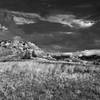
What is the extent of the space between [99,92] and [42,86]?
2.95m

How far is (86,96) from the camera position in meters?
9.38

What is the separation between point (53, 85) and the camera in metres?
11.2

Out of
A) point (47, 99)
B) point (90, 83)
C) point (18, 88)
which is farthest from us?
point (90, 83)

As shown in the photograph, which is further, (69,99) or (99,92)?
(99,92)

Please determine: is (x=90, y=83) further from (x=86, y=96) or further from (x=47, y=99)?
(x=47, y=99)

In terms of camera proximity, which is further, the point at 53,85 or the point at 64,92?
the point at 53,85

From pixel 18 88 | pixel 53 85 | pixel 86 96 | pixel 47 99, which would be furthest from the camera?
pixel 53 85

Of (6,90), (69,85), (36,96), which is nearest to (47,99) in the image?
(36,96)

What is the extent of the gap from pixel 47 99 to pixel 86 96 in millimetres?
1897

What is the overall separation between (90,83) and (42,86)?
3.03 metres

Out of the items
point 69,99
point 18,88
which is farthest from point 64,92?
point 18,88

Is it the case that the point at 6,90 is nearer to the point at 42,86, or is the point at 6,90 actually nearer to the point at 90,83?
the point at 42,86

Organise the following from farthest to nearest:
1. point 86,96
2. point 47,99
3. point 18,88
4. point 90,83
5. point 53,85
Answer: point 90,83 → point 53,85 → point 18,88 → point 86,96 → point 47,99

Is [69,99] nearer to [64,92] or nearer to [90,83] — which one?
[64,92]
